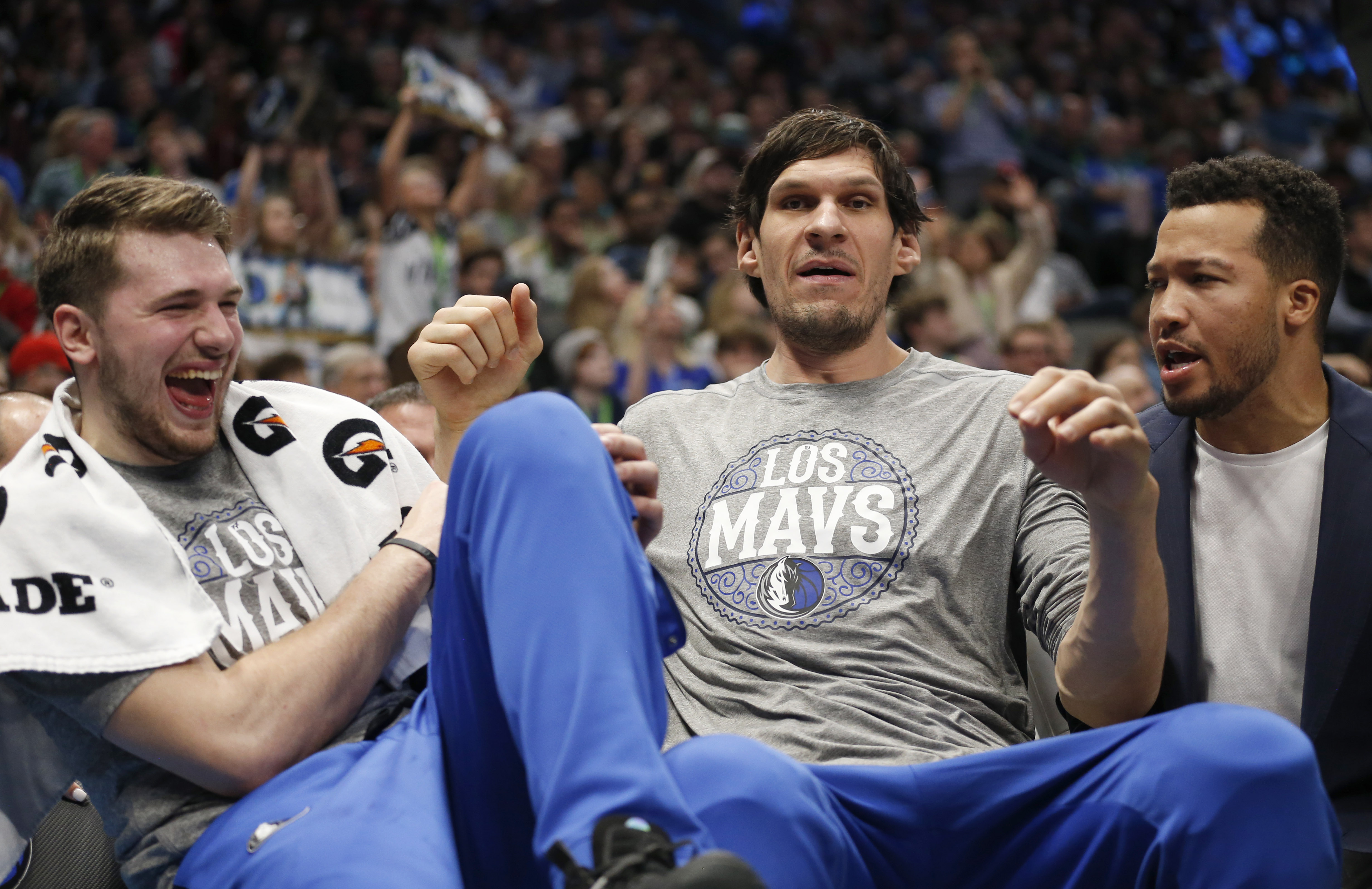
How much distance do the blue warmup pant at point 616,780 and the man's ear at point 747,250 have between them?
995 mm

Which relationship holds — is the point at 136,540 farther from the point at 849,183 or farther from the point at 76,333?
the point at 849,183

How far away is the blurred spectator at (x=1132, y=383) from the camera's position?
4.32m

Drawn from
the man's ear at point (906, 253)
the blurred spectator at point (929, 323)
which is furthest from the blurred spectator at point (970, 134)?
the man's ear at point (906, 253)

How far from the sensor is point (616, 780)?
1.11 metres

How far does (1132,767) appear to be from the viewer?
4.25 ft

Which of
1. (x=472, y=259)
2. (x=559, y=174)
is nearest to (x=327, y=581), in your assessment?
(x=472, y=259)

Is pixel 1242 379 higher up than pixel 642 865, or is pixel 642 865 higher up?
pixel 1242 379

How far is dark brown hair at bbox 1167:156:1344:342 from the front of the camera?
6.20ft

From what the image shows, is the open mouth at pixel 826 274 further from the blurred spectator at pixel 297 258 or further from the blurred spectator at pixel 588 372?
the blurred spectator at pixel 297 258

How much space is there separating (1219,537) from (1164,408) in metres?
0.25

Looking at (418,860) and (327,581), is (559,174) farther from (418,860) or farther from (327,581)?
(418,860)

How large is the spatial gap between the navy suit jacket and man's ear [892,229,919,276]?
0.66 metres

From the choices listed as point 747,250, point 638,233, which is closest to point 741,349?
point 638,233

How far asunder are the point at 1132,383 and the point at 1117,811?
328cm
